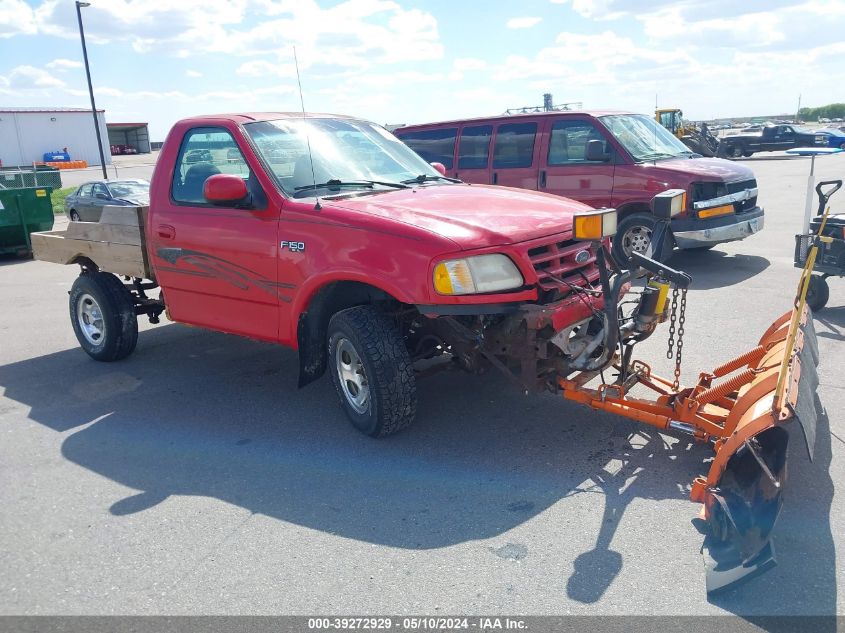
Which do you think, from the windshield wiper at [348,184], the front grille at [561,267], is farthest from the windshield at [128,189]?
the front grille at [561,267]

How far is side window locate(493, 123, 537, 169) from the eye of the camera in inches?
398

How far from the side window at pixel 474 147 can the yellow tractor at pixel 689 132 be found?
21.8 metres

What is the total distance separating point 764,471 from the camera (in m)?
3.19

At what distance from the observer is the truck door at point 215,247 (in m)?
5.00

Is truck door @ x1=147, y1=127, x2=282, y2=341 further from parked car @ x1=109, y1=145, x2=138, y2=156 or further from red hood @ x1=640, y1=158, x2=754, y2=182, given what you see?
parked car @ x1=109, y1=145, x2=138, y2=156

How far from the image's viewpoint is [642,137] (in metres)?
9.88

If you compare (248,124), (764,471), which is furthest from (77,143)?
(764,471)

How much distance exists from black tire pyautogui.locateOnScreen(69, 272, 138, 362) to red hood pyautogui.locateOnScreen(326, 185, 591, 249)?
9.29ft

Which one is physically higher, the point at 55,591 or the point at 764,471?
the point at 764,471

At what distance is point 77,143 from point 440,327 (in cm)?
6177

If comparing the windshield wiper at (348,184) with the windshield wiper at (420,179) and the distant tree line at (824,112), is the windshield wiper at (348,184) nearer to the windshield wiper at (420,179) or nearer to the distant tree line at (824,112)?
the windshield wiper at (420,179)

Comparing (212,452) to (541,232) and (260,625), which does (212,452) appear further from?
(541,232)

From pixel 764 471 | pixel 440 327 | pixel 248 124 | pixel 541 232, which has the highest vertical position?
pixel 248 124

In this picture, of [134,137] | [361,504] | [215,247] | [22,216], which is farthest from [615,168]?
[134,137]
